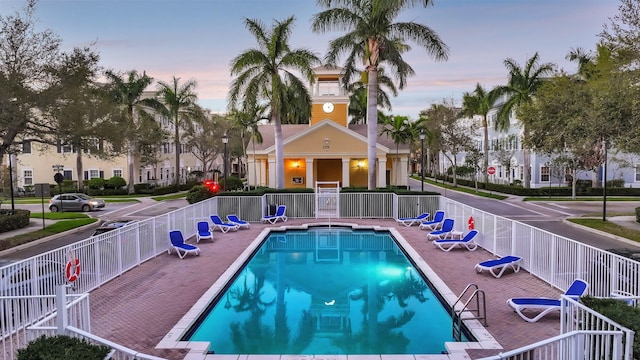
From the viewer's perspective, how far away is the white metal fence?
869 cm

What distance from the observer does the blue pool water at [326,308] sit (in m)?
9.27

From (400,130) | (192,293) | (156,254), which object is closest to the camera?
(192,293)

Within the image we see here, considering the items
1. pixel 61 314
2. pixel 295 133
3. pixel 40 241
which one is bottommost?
pixel 40 241

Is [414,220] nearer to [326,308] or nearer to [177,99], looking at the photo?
[326,308]

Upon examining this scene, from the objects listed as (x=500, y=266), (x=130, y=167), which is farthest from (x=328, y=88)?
(x=500, y=266)

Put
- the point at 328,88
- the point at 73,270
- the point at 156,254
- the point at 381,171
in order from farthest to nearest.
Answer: the point at 328,88, the point at 381,171, the point at 156,254, the point at 73,270

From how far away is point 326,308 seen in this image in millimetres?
11562

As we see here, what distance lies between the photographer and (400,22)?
83.4ft

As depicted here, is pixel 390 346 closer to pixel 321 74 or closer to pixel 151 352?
pixel 151 352

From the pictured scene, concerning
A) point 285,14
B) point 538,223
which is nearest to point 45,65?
point 285,14

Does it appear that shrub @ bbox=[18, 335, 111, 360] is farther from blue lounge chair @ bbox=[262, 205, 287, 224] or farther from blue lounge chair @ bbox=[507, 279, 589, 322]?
blue lounge chair @ bbox=[262, 205, 287, 224]

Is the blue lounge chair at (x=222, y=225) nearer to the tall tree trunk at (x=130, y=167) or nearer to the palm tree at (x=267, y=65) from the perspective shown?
the palm tree at (x=267, y=65)

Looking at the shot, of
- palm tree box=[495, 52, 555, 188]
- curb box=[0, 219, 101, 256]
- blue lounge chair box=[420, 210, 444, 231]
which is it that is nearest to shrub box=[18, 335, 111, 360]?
curb box=[0, 219, 101, 256]

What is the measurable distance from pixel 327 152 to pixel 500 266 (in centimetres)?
2400
